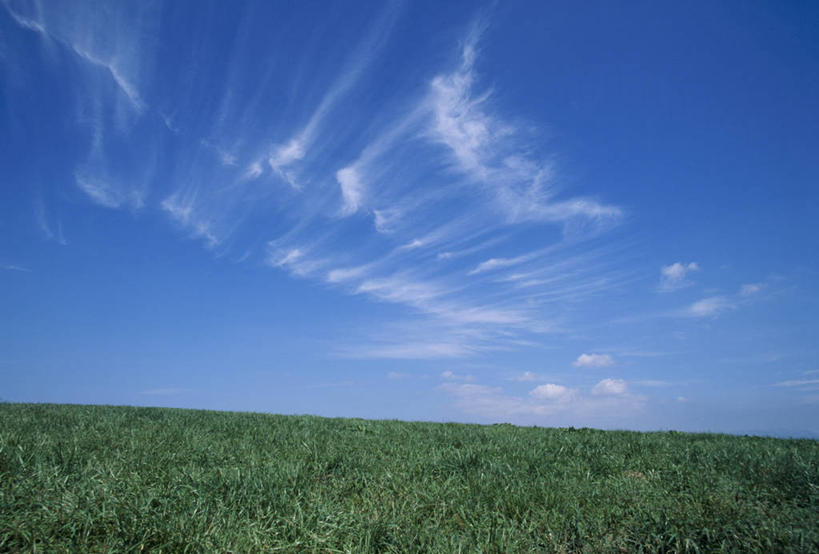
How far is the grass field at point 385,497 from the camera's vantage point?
396 centimetres

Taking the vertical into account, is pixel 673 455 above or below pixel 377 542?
above

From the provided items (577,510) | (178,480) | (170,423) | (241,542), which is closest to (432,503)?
(577,510)

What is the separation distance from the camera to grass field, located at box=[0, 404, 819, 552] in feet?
13.0

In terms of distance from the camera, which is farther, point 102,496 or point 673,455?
point 673,455

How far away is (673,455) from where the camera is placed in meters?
7.89

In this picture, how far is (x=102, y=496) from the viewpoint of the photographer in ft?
15.3

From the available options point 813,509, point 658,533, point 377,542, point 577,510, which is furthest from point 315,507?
point 813,509

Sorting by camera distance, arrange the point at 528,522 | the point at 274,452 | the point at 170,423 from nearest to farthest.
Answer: the point at 528,522 < the point at 274,452 < the point at 170,423


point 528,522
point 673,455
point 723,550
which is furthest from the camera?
point 673,455

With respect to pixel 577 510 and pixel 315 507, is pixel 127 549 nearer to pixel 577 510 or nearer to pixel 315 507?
pixel 315 507

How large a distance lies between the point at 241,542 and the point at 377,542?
1.16 metres

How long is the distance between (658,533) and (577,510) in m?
0.78

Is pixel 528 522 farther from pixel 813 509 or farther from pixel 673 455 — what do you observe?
pixel 673 455

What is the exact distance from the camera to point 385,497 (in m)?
5.21
